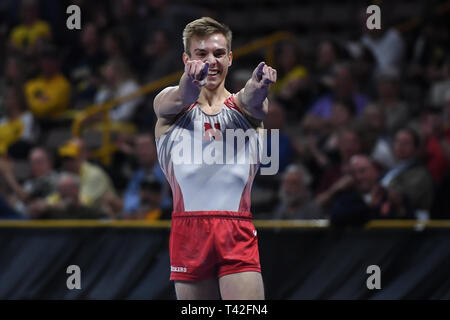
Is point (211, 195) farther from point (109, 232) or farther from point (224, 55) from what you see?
point (109, 232)

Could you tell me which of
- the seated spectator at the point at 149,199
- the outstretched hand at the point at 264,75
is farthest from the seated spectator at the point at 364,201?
the outstretched hand at the point at 264,75

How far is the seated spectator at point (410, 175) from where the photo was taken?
7324 millimetres

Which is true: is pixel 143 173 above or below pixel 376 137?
below

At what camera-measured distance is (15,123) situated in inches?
423

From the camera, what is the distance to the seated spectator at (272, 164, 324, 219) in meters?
7.29

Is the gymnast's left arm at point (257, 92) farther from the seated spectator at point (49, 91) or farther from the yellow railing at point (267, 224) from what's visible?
the seated spectator at point (49, 91)

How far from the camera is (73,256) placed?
720cm

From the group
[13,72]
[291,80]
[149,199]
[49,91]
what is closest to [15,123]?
[49,91]

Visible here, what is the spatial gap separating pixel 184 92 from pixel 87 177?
4.98 metres

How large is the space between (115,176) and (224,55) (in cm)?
530

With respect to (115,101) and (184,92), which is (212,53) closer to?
(184,92)

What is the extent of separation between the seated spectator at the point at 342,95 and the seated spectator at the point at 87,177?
2.36 metres

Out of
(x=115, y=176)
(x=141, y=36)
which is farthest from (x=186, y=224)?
(x=141, y=36)

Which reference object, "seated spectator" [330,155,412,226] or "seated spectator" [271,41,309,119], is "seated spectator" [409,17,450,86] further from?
"seated spectator" [330,155,412,226]
